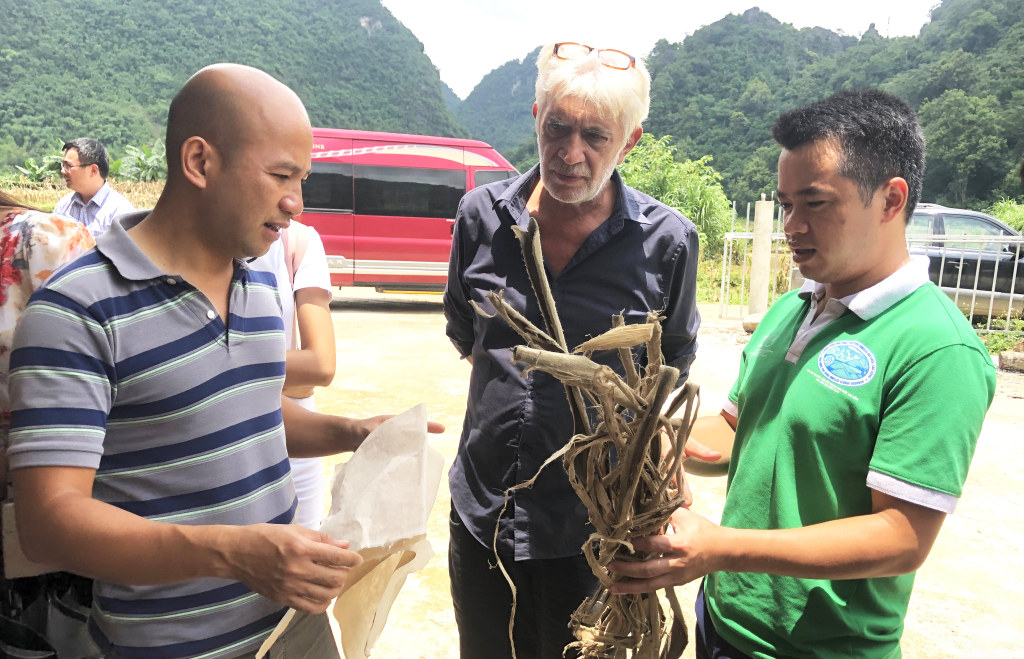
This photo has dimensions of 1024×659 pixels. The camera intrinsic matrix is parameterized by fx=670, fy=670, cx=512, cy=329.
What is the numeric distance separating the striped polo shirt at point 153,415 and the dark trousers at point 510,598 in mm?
623

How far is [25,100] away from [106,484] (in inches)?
2365

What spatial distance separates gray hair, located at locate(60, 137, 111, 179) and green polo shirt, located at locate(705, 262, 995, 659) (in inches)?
203

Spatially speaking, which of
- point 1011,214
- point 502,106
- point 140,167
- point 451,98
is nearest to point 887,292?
point 1011,214

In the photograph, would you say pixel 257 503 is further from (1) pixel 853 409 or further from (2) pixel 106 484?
(1) pixel 853 409

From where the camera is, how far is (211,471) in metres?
1.12

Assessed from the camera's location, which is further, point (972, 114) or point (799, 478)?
point (972, 114)

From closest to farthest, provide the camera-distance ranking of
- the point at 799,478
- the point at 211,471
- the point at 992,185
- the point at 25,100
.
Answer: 1. the point at 211,471
2. the point at 799,478
3. the point at 992,185
4. the point at 25,100

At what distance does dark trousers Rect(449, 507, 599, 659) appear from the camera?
167cm

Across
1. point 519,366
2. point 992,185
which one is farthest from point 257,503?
point 992,185

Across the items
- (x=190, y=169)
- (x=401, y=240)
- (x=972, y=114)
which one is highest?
(x=972, y=114)

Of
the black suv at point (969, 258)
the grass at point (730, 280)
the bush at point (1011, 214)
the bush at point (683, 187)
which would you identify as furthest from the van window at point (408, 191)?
the bush at point (1011, 214)

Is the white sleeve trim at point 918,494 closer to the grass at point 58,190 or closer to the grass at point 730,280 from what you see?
the grass at point 730,280

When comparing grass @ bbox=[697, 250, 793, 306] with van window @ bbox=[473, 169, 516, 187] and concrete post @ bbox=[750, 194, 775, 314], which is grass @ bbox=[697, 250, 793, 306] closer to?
concrete post @ bbox=[750, 194, 775, 314]

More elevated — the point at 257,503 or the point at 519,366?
the point at 519,366
